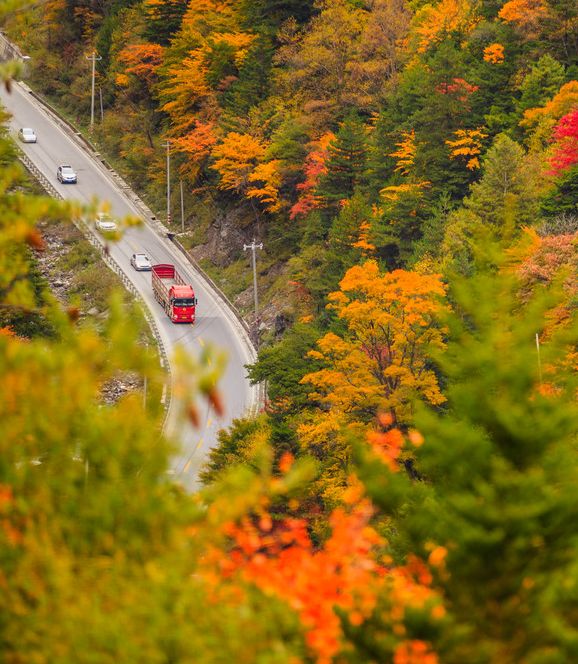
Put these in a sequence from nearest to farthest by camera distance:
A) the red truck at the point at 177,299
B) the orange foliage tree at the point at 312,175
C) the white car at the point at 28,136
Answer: the red truck at the point at 177,299
the orange foliage tree at the point at 312,175
the white car at the point at 28,136

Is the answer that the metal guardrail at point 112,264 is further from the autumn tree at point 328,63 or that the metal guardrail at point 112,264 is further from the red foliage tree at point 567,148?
the red foliage tree at point 567,148

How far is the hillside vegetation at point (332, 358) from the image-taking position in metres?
10.7

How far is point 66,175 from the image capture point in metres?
91.9

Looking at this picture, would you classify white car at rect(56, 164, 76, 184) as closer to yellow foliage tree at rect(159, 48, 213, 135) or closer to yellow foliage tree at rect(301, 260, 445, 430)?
yellow foliage tree at rect(159, 48, 213, 135)

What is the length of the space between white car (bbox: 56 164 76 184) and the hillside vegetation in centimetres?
532

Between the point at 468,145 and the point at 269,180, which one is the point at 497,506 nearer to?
the point at 468,145

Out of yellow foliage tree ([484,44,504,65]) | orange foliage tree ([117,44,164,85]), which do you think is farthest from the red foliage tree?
orange foliage tree ([117,44,164,85])

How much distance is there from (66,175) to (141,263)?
720 inches

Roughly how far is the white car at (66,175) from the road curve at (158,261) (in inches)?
21.5

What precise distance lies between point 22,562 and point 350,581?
400cm

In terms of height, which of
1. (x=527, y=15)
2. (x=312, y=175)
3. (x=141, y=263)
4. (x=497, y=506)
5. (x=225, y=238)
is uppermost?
(x=527, y=15)

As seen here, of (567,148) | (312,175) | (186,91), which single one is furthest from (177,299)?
(567,148)

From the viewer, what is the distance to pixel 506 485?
12.5 metres

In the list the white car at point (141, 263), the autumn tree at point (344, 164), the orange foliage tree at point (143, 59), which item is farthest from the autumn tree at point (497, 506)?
the orange foliage tree at point (143, 59)
